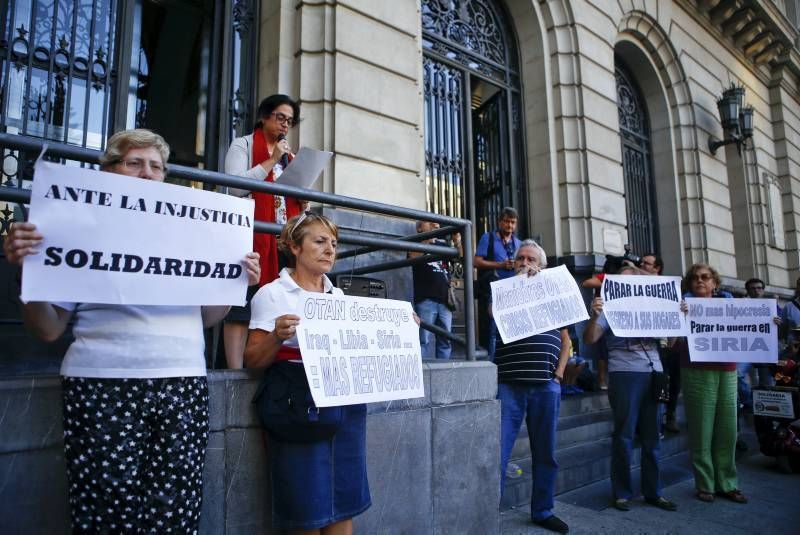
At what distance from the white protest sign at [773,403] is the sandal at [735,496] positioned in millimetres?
1519

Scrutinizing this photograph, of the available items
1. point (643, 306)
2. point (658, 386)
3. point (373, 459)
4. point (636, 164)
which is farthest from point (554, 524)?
point (636, 164)

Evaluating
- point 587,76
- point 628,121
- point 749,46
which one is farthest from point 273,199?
point 749,46

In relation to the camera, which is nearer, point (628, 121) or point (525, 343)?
point (525, 343)

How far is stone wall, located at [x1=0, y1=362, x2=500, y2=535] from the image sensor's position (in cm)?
201

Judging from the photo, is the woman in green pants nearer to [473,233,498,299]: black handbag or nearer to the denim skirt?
[473,233,498,299]: black handbag

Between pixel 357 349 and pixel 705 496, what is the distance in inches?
154

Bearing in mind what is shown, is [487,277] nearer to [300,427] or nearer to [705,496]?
[705,496]

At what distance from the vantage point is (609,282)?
4355mm

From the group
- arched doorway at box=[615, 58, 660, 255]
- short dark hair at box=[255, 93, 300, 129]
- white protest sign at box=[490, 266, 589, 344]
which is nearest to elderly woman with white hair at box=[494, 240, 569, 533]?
white protest sign at box=[490, 266, 589, 344]

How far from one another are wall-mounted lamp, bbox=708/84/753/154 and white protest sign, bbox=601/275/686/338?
9469 millimetres

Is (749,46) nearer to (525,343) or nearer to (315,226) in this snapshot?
(525,343)

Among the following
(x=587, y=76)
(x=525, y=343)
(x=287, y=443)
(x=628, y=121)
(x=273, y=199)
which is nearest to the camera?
(x=287, y=443)

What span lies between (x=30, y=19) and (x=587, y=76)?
26.1 ft

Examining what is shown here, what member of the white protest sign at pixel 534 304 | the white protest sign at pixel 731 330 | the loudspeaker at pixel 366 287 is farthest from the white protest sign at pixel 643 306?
the loudspeaker at pixel 366 287
